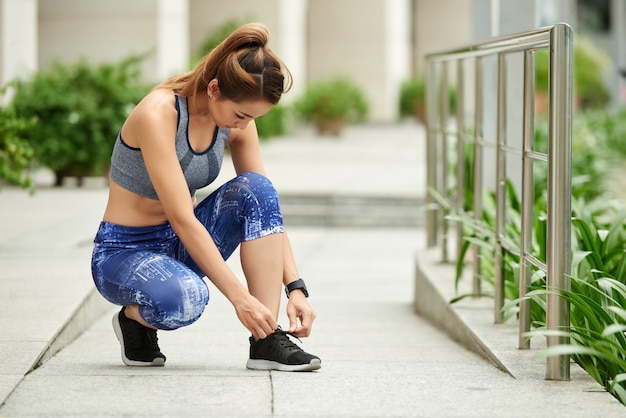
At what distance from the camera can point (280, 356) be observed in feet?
12.1

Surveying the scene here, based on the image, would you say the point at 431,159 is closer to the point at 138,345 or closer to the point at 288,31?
the point at 138,345

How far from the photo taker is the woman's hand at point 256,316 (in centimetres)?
349

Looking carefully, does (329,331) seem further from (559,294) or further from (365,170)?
(365,170)

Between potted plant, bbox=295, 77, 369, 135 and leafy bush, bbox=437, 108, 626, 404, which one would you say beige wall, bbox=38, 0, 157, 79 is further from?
leafy bush, bbox=437, 108, 626, 404

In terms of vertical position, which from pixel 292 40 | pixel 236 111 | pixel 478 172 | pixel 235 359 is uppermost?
pixel 292 40

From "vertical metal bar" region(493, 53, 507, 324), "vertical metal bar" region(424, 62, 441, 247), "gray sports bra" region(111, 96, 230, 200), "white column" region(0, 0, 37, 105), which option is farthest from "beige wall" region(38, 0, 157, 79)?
"gray sports bra" region(111, 96, 230, 200)

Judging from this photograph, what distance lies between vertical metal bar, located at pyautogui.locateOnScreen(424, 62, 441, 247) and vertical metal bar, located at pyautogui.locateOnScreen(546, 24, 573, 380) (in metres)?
3.38

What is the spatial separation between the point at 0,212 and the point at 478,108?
441cm

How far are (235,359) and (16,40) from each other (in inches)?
302

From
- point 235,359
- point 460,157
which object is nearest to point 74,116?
point 460,157

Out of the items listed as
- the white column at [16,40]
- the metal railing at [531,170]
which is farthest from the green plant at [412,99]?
the metal railing at [531,170]

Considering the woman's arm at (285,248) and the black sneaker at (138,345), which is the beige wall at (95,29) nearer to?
the woman's arm at (285,248)

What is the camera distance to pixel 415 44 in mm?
34406

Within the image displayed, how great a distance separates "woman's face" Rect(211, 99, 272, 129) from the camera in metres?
3.50
